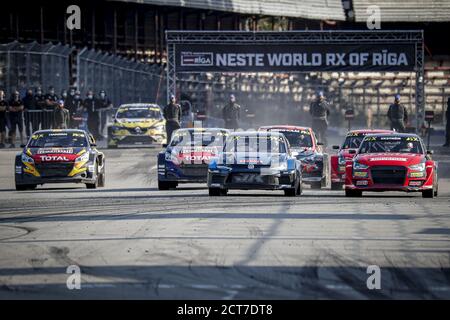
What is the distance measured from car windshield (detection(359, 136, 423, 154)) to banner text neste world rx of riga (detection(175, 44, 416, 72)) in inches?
791

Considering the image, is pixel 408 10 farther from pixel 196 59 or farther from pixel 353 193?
pixel 353 193

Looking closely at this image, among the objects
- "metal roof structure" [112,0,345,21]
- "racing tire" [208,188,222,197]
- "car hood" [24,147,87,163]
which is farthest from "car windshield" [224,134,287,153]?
"metal roof structure" [112,0,345,21]

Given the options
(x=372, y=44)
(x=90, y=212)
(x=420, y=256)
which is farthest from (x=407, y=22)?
(x=420, y=256)

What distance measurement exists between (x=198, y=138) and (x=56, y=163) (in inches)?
110

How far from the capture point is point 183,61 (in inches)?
1673

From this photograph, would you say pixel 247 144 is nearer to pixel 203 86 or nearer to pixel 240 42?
pixel 240 42

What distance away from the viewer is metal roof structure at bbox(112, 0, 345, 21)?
5950 centimetres

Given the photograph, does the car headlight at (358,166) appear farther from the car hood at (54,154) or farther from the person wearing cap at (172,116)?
the person wearing cap at (172,116)

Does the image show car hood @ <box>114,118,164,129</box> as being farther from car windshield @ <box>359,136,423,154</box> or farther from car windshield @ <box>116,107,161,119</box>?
car windshield @ <box>359,136,423,154</box>

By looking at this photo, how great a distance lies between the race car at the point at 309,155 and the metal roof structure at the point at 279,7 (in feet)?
103

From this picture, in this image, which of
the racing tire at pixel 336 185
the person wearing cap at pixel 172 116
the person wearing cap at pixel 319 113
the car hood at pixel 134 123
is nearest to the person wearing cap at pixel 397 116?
the person wearing cap at pixel 319 113

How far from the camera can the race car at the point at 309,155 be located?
2541cm

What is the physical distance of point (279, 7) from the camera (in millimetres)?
63125
